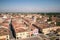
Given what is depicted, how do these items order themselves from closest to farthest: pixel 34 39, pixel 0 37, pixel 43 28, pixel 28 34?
1. pixel 34 39
2. pixel 0 37
3. pixel 28 34
4. pixel 43 28

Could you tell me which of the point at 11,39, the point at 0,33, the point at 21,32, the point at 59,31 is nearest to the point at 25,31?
the point at 21,32

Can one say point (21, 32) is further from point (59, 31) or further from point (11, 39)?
point (59, 31)

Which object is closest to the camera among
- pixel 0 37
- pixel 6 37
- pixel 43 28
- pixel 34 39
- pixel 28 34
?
pixel 34 39

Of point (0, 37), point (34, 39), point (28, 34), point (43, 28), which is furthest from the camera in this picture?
point (43, 28)

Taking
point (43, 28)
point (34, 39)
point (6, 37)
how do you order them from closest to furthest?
point (34, 39)
point (6, 37)
point (43, 28)

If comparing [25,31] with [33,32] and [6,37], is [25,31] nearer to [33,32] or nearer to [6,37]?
[33,32]

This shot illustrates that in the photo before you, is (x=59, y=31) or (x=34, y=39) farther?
(x=59, y=31)

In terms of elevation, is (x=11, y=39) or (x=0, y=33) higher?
(x=0, y=33)

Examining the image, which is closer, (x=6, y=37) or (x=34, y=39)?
(x=34, y=39)

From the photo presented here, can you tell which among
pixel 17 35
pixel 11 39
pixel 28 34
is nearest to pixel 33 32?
pixel 28 34
